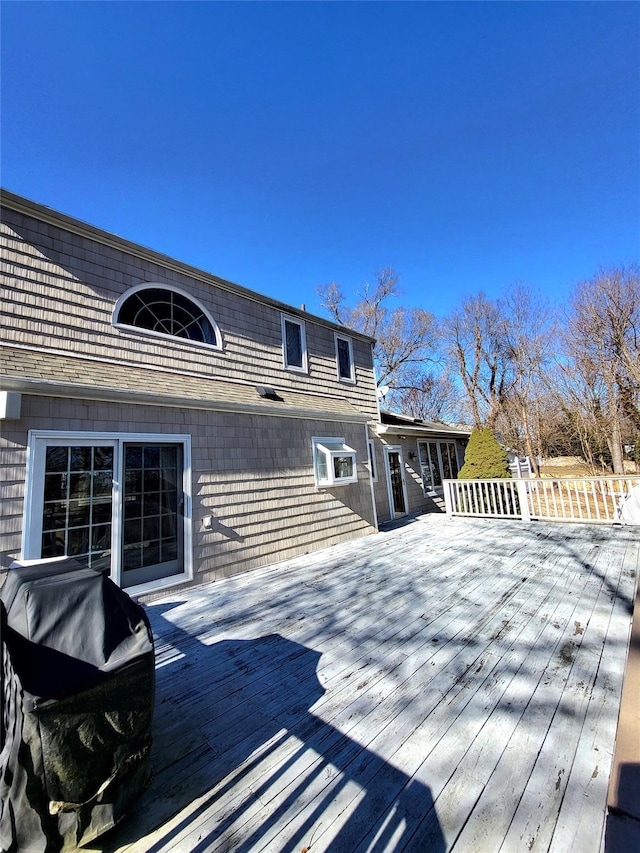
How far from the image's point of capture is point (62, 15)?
4777 mm

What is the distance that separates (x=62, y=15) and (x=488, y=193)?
1152 centimetres

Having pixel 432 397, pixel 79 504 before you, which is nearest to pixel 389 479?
pixel 79 504

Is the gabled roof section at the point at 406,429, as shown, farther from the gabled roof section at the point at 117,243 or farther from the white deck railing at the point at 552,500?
the gabled roof section at the point at 117,243

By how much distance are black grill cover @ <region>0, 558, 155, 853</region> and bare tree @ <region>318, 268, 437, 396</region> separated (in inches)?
715

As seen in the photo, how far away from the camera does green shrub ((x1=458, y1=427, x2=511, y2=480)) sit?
9062mm

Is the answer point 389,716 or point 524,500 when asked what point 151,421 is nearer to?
point 389,716

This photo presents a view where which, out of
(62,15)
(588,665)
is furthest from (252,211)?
(588,665)

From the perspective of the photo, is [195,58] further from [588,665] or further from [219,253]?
[588,665]

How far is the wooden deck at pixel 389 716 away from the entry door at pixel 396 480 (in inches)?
189

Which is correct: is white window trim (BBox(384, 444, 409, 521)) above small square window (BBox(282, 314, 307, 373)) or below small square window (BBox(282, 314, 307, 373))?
below

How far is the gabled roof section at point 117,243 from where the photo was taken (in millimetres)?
4016

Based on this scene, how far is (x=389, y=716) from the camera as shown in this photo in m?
1.94

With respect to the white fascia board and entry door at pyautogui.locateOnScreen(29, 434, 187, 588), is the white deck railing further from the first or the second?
entry door at pyautogui.locateOnScreen(29, 434, 187, 588)

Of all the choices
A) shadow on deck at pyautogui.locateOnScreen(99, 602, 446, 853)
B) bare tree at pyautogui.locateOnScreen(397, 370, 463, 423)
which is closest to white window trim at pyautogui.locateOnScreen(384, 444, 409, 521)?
shadow on deck at pyautogui.locateOnScreen(99, 602, 446, 853)
